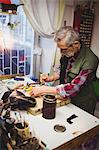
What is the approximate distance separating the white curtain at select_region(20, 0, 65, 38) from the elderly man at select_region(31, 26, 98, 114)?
66 cm

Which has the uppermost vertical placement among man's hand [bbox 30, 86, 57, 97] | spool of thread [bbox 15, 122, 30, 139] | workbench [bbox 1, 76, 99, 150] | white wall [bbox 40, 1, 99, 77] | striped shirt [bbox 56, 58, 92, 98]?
white wall [bbox 40, 1, 99, 77]

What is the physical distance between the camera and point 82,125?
3.97 feet

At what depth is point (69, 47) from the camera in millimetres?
1485

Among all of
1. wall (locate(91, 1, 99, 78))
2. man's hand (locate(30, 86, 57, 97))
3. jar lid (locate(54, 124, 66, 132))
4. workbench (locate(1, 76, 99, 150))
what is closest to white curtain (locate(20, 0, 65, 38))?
wall (locate(91, 1, 99, 78))

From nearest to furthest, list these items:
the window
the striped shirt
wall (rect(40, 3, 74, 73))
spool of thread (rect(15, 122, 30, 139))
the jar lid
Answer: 1. spool of thread (rect(15, 122, 30, 139))
2. the jar lid
3. the striped shirt
4. the window
5. wall (rect(40, 3, 74, 73))

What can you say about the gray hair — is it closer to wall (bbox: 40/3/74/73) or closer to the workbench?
the workbench

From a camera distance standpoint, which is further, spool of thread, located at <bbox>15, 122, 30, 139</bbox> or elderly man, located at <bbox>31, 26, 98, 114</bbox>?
elderly man, located at <bbox>31, 26, 98, 114</bbox>

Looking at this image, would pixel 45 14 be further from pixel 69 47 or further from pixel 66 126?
pixel 66 126

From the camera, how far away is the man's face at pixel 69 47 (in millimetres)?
1475

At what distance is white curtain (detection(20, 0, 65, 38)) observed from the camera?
204 cm

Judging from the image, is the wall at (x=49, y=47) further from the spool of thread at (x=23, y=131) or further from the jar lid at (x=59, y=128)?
the spool of thread at (x=23, y=131)

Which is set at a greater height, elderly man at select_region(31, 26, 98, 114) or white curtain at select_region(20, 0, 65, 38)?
white curtain at select_region(20, 0, 65, 38)

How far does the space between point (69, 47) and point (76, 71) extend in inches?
8.0

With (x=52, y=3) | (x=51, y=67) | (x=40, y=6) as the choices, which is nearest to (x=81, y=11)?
(x=52, y=3)
